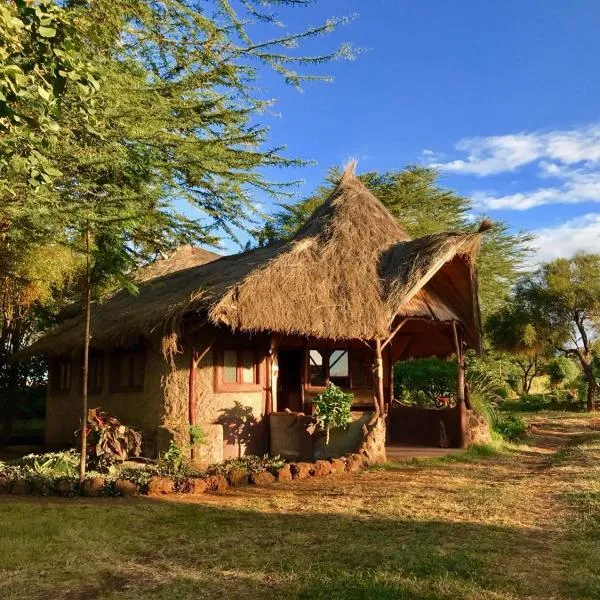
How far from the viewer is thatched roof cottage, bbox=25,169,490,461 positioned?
437 inches

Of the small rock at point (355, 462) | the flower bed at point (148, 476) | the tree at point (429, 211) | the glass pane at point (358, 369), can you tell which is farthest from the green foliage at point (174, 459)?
the tree at point (429, 211)

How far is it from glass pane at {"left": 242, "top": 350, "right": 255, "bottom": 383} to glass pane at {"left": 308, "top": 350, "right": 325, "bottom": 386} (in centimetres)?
231

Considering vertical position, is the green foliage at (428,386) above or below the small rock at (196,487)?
above

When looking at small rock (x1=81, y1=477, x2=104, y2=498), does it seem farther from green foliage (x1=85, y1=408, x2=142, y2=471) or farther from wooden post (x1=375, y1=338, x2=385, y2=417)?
wooden post (x1=375, y1=338, x2=385, y2=417)

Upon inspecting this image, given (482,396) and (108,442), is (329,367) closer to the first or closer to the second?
(482,396)

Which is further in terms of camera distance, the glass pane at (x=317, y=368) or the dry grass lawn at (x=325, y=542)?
the glass pane at (x=317, y=368)

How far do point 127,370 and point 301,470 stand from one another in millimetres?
5079

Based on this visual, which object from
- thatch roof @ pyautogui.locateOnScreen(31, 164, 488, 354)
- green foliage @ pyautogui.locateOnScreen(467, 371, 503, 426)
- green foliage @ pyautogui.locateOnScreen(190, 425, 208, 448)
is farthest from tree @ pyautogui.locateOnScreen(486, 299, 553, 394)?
green foliage @ pyautogui.locateOnScreen(190, 425, 208, 448)

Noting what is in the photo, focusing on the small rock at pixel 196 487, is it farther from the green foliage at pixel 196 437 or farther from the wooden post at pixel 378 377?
the wooden post at pixel 378 377

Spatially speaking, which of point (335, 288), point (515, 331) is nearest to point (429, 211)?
point (515, 331)

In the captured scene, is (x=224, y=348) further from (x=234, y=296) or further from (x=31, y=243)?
(x=31, y=243)

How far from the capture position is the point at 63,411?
1550cm

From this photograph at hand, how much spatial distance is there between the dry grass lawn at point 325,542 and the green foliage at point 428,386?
726 cm

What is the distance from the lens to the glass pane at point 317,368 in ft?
47.3
